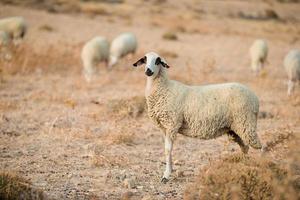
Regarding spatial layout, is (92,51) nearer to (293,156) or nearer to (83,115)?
(83,115)

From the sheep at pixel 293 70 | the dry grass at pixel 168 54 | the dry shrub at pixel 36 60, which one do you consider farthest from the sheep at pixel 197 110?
the dry grass at pixel 168 54

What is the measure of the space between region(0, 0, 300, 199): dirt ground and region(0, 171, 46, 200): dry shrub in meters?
0.61

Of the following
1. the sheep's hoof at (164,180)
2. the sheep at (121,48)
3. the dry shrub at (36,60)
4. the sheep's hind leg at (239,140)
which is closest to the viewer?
the sheep's hoof at (164,180)

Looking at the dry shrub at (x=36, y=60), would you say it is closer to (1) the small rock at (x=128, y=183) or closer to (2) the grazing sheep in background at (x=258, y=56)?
(2) the grazing sheep in background at (x=258, y=56)

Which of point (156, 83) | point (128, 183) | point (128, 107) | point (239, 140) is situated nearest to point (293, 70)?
point (128, 107)

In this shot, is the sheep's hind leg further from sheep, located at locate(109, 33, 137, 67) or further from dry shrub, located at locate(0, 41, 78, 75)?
sheep, located at locate(109, 33, 137, 67)

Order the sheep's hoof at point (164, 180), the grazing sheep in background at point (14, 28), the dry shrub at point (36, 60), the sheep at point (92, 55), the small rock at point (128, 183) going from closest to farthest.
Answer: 1. the small rock at point (128, 183)
2. the sheep's hoof at point (164, 180)
3. the dry shrub at point (36, 60)
4. the sheep at point (92, 55)
5. the grazing sheep in background at point (14, 28)

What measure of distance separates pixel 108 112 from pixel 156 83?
3.57 meters

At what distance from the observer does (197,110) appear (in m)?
7.05

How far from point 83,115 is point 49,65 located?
18.5 ft

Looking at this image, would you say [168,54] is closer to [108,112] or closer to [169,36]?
Result: [169,36]

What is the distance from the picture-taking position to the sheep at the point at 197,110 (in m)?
7.01

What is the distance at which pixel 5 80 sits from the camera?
13766mm

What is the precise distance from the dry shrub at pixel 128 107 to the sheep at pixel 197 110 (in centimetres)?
330
